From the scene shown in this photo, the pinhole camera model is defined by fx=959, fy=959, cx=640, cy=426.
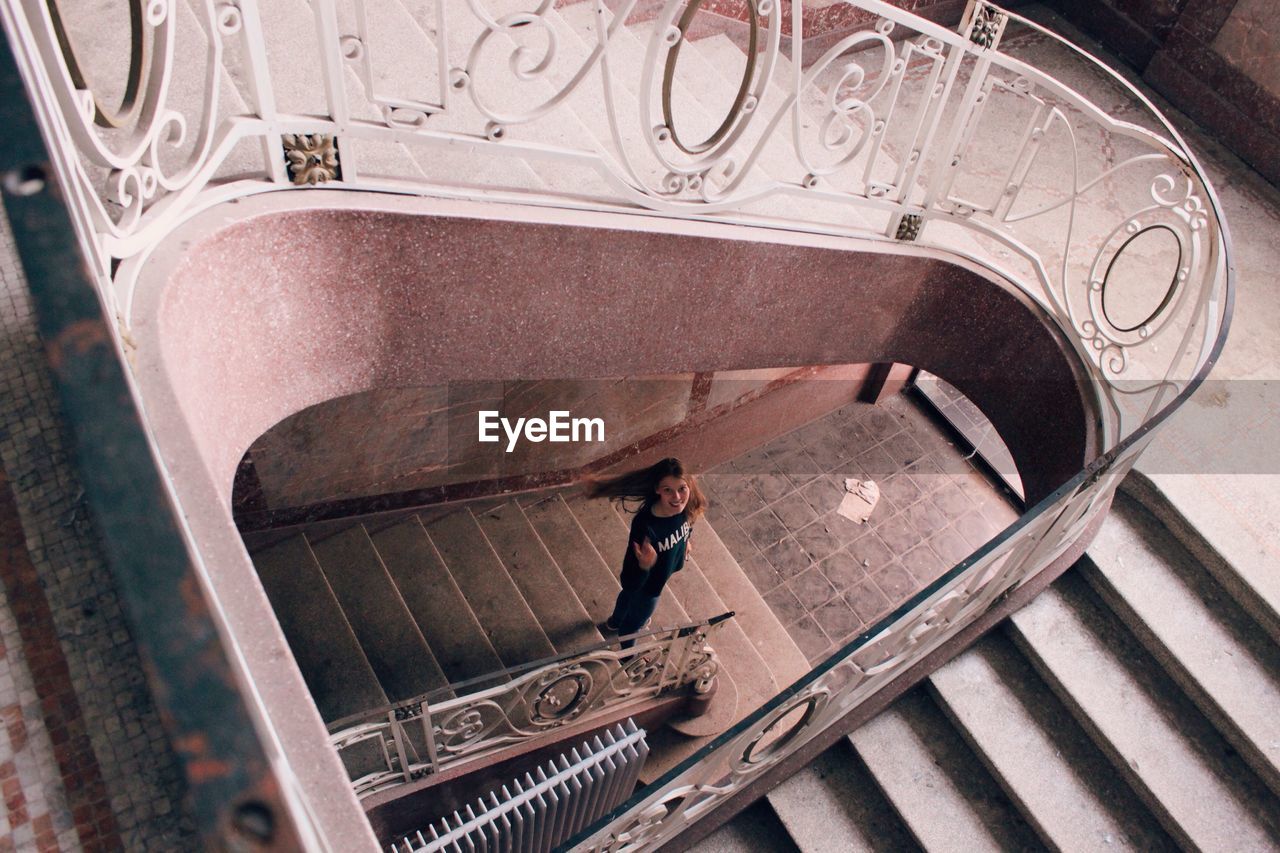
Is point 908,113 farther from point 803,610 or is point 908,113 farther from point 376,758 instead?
point 376,758

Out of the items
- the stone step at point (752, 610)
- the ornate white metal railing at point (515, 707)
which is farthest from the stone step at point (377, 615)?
the stone step at point (752, 610)

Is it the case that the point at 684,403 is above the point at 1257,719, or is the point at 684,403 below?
above

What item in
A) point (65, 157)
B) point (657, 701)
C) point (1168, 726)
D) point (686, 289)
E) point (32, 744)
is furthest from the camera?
point (657, 701)

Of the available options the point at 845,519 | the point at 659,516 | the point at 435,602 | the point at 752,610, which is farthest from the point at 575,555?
the point at 845,519

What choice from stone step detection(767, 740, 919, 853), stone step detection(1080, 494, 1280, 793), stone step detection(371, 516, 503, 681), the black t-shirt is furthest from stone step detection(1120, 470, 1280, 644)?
stone step detection(371, 516, 503, 681)

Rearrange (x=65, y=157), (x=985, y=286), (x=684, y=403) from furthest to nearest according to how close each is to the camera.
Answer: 1. (x=684, y=403)
2. (x=985, y=286)
3. (x=65, y=157)

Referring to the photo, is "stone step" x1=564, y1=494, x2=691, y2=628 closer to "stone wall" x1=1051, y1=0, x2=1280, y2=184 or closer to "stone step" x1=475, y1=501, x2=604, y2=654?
"stone step" x1=475, y1=501, x2=604, y2=654

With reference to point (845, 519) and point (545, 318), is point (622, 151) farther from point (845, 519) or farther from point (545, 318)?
point (845, 519)

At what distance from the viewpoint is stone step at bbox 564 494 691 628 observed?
21.0 ft

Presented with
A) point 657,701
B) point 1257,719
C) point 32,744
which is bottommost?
point 1257,719

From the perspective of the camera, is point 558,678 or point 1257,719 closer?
point 1257,719

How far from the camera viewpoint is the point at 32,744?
3.95ft

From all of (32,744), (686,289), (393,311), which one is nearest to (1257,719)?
(686,289)

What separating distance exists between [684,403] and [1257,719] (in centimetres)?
393
